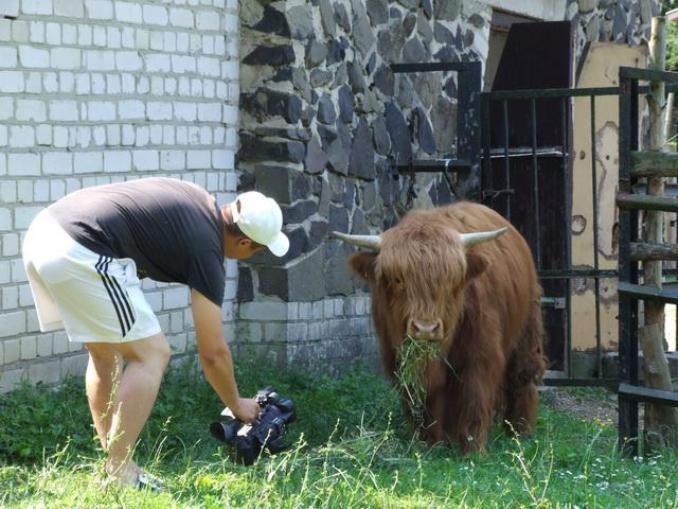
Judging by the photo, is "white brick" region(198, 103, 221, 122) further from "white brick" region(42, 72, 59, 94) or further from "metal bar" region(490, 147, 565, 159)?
"metal bar" region(490, 147, 565, 159)

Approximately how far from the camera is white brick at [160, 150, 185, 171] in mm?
9734

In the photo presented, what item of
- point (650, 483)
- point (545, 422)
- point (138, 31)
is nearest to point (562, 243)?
point (545, 422)

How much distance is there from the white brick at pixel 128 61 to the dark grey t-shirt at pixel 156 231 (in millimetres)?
2786

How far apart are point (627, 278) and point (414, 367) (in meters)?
1.35

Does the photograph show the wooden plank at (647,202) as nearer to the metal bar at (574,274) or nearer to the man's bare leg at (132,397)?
the metal bar at (574,274)

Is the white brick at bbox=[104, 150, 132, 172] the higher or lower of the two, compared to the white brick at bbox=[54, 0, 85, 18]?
lower

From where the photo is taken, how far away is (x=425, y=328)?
7.82m

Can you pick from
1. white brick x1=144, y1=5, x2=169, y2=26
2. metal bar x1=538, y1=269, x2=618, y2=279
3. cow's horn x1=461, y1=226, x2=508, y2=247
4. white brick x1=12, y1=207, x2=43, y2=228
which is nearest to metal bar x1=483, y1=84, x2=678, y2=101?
metal bar x1=538, y1=269, x2=618, y2=279

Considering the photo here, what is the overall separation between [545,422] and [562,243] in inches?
100

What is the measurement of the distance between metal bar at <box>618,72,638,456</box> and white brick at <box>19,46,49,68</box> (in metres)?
3.36

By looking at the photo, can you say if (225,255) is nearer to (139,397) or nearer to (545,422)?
(139,397)

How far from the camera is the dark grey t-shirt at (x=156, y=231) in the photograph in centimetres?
643

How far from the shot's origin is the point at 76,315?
21.2 feet

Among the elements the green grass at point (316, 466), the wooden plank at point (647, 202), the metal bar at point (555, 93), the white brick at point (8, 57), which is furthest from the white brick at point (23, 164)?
the metal bar at point (555, 93)
